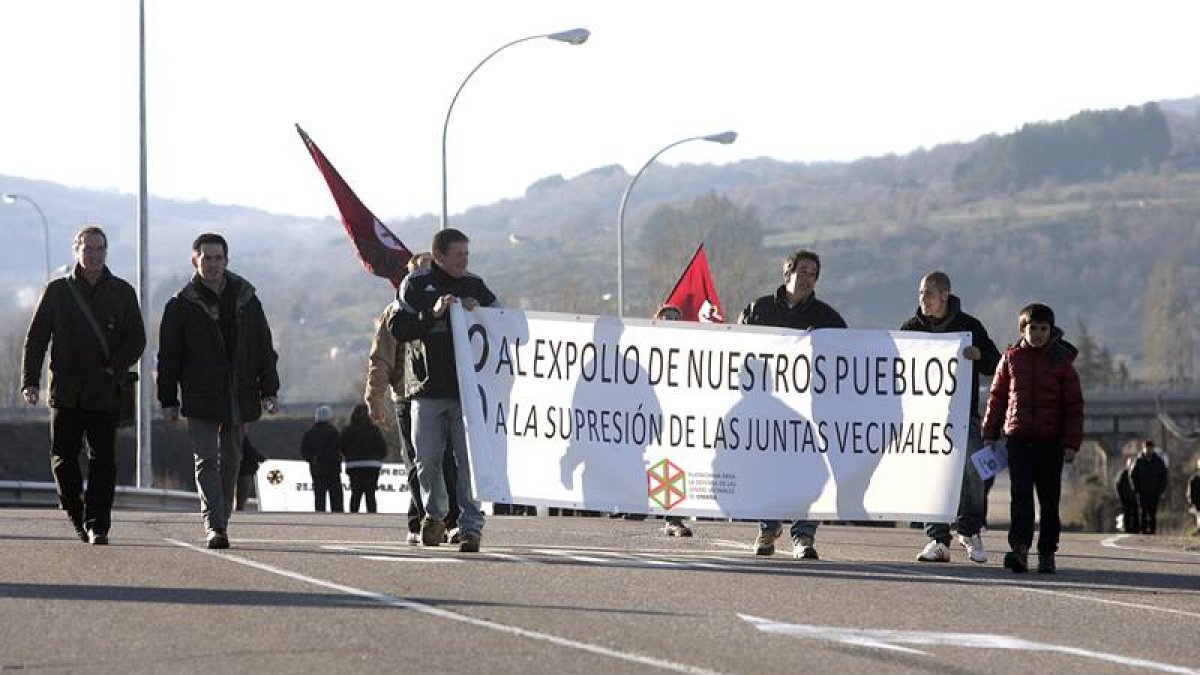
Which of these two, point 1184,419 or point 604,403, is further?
point 1184,419

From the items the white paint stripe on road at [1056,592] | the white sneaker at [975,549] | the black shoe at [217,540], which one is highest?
the black shoe at [217,540]

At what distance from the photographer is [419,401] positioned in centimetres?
1631

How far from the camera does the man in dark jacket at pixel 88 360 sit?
16469 millimetres


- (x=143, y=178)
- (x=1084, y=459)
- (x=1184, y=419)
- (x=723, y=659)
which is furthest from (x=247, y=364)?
(x=1084, y=459)

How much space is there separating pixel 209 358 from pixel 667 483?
3217mm

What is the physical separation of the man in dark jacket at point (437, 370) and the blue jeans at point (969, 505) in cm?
327

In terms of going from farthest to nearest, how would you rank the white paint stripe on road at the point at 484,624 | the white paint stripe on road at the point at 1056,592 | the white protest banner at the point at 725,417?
the white protest banner at the point at 725,417, the white paint stripe on road at the point at 1056,592, the white paint stripe on road at the point at 484,624

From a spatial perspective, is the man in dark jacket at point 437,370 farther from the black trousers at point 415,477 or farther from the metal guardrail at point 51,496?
the metal guardrail at point 51,496

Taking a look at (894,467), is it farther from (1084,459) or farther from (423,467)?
(1084,459)

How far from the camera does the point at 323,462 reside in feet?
106

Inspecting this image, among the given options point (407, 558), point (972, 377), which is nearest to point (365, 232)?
point (972, 377)

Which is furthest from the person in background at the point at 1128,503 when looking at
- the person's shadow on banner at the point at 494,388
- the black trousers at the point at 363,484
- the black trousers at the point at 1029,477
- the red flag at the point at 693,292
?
the person's shadow on banner at the point at 494,388

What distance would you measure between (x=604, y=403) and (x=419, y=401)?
58.4 inches

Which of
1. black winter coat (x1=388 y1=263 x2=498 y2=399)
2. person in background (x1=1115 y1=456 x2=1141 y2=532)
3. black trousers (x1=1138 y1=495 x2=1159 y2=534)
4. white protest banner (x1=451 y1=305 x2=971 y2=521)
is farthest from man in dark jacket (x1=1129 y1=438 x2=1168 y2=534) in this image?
black winter coat (x1=388 y1=263 x2=498 y2=399)
